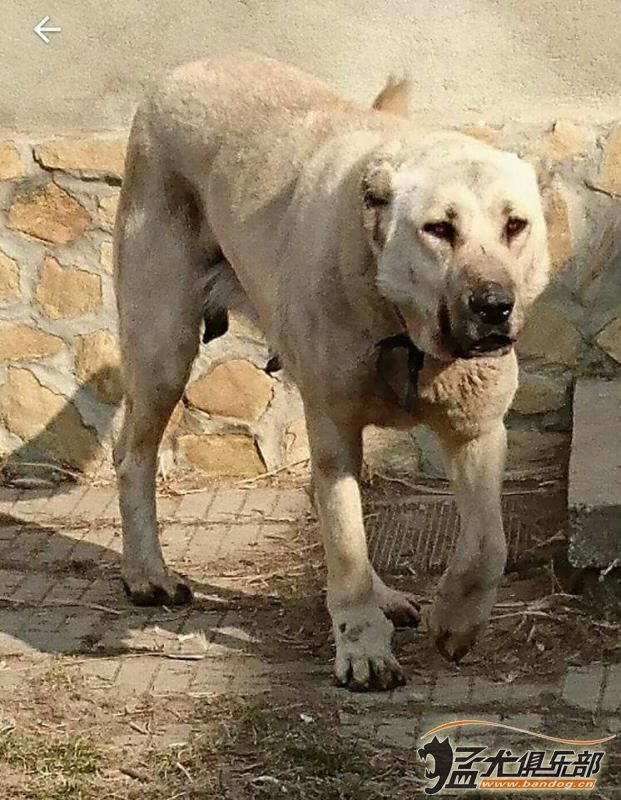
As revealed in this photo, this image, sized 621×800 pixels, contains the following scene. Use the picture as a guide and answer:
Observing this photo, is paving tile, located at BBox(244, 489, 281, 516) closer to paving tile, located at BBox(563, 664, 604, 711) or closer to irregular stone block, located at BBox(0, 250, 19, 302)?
irregular stone block, located at BBox(0, 250, 19, 302)

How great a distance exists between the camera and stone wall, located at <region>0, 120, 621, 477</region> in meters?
5.05

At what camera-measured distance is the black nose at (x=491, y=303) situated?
2.91 m

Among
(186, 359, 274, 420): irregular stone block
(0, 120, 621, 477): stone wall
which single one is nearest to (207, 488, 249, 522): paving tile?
(0, 120, 621, 477): stone wall

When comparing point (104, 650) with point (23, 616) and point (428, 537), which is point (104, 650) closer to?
point (23, 616)

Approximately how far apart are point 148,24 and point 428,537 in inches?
77.4

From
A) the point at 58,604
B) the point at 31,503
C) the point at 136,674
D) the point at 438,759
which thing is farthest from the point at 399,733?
the point at 31,503

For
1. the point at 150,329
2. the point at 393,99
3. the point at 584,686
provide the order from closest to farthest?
the point at 584,686
the point at 150,329
the point at 393,99

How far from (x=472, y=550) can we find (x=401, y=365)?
47 cm

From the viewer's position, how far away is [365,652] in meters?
3.44

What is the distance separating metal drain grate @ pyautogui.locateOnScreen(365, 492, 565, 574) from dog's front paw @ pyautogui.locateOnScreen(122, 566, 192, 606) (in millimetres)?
592

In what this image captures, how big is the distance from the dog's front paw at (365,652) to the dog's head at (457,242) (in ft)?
2.27

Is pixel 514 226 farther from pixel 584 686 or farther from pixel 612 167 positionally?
pixel 612 167

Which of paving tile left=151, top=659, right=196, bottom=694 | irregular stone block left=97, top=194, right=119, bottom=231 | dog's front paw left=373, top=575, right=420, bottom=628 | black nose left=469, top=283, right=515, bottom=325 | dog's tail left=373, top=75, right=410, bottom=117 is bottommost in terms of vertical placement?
paving tile left=151, top=659, right=196, bottom=694

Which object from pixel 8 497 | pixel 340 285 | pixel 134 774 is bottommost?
pixel 8 497
